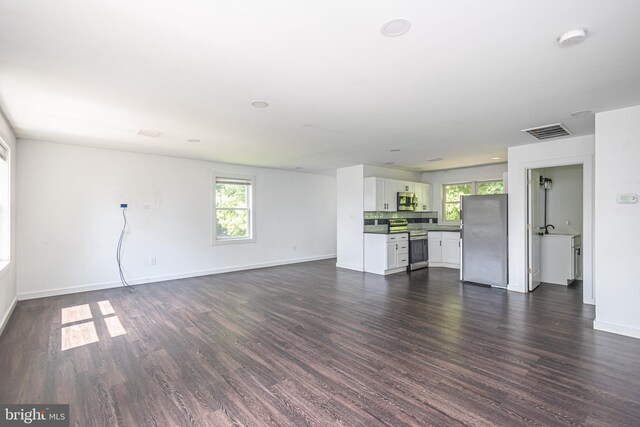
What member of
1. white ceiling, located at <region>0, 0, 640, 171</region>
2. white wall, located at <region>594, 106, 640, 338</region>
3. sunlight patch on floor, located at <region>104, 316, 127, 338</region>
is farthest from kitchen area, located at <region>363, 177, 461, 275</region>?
sunlight patch on floor, located at <region>104, 316, 127, 338</region>

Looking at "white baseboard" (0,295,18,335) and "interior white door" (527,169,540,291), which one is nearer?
"white baseboard" (0,295,18,335)

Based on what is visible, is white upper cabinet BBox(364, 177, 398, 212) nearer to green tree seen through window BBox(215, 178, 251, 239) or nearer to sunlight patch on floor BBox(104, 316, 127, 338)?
green tree seen through window BBox(215, 178, 251, 239)

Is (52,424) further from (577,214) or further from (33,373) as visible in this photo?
(577,214)

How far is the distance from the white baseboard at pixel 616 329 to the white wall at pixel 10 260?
685 centimetres

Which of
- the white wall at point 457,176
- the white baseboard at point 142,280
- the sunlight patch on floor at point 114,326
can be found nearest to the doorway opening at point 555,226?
the white wall at point 457,176

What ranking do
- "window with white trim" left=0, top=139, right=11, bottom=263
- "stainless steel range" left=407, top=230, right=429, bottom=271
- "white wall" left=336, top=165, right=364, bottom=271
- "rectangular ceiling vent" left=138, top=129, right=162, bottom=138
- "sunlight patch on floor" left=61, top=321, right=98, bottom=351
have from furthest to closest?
"stainless steel range" left=407, top=230, right=429, bottom=271
"white wall" left=336, top=165, right=364, bottom=271
"rectangular ceiling vent" left=138, top=129, right=162, bottom=138
"window with white trim" left=0, top=139, right=11, bottom=263
"sunlight patch on floor" left=61, top=321, right=98, bottom=351

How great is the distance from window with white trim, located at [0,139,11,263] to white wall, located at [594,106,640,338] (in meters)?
7.34

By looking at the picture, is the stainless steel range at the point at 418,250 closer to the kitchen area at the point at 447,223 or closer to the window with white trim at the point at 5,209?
the kitchen area at the point at 447,223

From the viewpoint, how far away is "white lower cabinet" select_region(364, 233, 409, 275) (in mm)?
6652

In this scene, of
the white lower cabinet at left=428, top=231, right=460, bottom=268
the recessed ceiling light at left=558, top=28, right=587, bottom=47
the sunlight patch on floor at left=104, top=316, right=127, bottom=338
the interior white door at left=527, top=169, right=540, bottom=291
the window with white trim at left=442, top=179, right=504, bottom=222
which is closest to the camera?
the recessed ceiling light at left=558, top=28, right=587, bottom=47

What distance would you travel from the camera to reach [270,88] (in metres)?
2.82

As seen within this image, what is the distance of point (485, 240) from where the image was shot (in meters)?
5.59

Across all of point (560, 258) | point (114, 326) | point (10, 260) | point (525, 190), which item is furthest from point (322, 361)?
point (560, 258)

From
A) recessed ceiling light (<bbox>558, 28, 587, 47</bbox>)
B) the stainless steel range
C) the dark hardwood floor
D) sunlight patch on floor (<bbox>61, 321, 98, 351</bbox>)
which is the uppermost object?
recessed ceiling light (<bbox>558, 28, 587, 47</bbox>)
